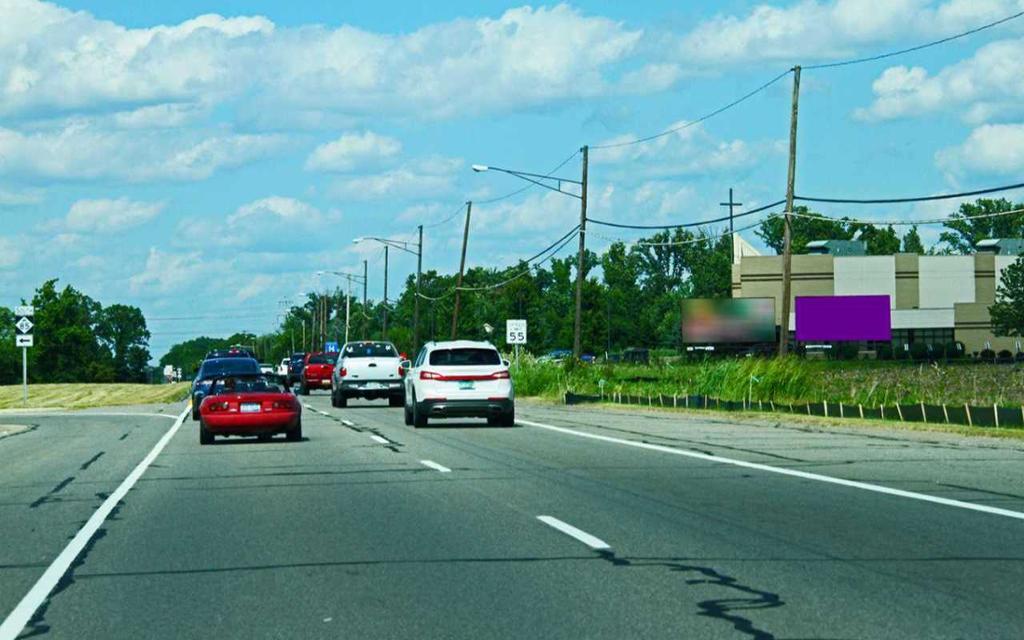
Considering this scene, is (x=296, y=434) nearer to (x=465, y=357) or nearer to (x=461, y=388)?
(x=461, y=388)

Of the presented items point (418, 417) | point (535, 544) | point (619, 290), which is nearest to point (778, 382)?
point (418, 417)

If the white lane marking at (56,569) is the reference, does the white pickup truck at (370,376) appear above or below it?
above

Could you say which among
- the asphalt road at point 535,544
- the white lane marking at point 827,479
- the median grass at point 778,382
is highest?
the median grass at point 778,382

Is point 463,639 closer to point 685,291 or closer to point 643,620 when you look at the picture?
point 643,620

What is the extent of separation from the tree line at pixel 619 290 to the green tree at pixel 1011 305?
94.9 feet

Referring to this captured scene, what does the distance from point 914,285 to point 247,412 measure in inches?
3702

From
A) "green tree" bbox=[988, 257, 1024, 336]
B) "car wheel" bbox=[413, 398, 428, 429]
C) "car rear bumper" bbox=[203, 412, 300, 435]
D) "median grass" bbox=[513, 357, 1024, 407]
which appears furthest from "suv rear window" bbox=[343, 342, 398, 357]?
"green tree" bbox=[988, 257, 1024, 336]

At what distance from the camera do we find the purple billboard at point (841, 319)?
104 meters

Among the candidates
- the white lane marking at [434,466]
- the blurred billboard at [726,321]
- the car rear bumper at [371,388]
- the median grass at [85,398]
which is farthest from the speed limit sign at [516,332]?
the blurred billboard at [726,321]

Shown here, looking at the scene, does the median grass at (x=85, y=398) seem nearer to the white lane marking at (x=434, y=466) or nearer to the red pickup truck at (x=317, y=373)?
Result: the red pickup truck at (x=317, y=373)

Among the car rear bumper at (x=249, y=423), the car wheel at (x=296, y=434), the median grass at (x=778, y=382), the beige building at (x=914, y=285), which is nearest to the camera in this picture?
the car rear bumper at (x=249, y=423)

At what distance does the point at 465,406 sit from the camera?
96.3 feet

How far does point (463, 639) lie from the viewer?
790 centimetres

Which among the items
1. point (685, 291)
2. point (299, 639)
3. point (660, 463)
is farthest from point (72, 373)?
point (299, 639)
